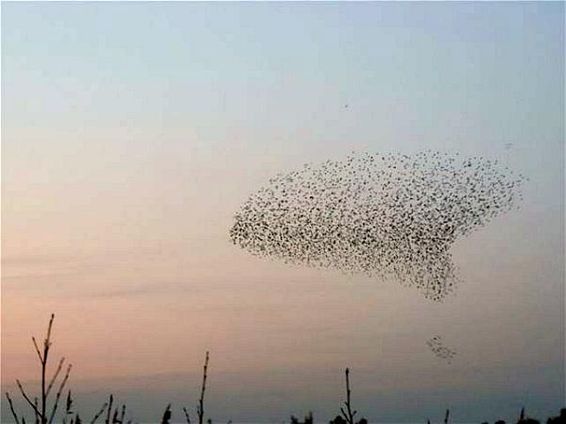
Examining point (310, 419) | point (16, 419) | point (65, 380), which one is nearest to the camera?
point (310, 419)

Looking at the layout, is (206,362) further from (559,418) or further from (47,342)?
(559,418)

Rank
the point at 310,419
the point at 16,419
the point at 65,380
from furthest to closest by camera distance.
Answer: the point at 65,380 → the point at 16,419 → the point at 310,419

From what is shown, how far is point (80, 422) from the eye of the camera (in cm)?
1085

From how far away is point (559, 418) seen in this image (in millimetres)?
12039

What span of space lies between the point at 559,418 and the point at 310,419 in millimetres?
5201

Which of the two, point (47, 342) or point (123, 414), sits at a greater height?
point (47, 342)

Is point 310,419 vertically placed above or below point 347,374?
below

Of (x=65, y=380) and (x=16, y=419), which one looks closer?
(x=16, y=419)

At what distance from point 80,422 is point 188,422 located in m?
1.34

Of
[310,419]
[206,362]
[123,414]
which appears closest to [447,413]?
[206,362]

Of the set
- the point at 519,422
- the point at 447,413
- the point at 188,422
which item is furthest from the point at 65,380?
the point at 519,422

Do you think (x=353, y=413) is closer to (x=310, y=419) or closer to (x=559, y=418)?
(x=559, y=418)

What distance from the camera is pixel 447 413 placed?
1190 centimetres

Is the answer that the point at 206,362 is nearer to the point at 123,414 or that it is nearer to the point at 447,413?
the point at 123,414
